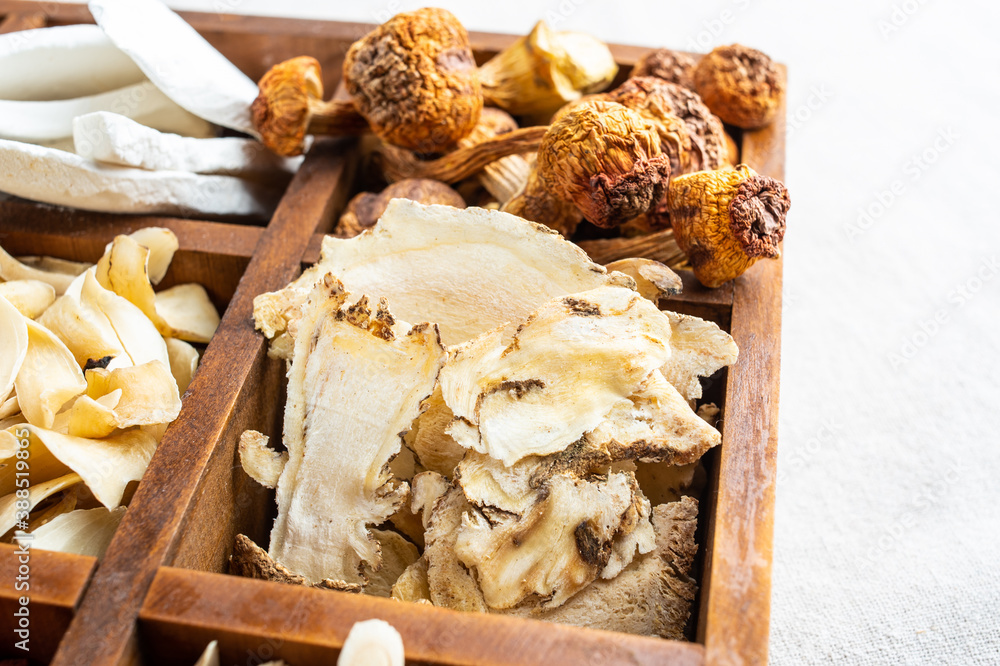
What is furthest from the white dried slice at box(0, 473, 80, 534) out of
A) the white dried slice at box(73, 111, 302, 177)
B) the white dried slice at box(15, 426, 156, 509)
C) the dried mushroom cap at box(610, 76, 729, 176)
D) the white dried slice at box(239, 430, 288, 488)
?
the dried mushroom cap at box(610, 76, 729, 176)

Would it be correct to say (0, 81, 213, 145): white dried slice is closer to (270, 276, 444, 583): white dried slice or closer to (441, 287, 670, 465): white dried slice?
(270, 276, 444, 583): white dried slice

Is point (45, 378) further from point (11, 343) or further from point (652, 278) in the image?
point (652, 278)

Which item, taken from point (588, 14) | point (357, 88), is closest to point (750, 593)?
point (357, 88)

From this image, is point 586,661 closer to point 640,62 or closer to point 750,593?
point 750,593

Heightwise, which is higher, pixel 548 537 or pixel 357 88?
pixel 357 88

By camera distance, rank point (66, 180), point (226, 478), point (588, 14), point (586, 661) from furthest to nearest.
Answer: point (588, 14)
point (66, 180)
point (226, 478)
point (586, 661)
